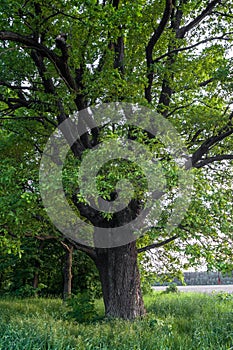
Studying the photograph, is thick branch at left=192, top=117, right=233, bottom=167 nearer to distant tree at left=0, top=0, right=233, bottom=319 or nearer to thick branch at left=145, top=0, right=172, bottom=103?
distant tree at left=0, top=0, right=233, bottom=319

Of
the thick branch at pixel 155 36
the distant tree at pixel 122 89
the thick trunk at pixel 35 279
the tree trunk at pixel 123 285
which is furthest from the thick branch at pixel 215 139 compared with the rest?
the thick trunk at pixel 35 279

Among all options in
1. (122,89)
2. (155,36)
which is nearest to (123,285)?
(122,89)

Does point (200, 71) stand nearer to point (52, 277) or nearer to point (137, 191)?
point (137, 191)

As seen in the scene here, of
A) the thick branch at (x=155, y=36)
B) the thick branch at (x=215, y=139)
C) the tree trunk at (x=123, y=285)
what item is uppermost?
the thick branch at (x=155, y=36)

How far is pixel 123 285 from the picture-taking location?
8.09 m

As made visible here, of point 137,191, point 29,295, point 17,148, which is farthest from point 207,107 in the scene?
point 29,295

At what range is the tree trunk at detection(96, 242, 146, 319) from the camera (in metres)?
7.98

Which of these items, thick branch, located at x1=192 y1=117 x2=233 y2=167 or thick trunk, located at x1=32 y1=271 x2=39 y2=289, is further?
thick trunk, located at x1=32 y1=271 x2=39 y2=289

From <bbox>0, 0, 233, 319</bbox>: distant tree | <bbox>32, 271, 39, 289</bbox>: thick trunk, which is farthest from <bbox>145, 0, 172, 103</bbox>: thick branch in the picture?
<bbox>32, 271, 39, 289</bbox>: thick trunk

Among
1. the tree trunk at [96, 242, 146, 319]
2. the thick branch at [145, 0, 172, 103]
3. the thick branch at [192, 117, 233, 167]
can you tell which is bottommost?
the tree trunk at [96, 242, 146, 319]

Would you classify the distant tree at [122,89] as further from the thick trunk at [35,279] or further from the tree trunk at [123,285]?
the thick trunk at [35,279]

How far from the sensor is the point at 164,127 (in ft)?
24.5

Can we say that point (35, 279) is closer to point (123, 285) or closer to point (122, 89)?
point (123, 285)

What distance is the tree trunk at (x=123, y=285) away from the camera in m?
7.98
